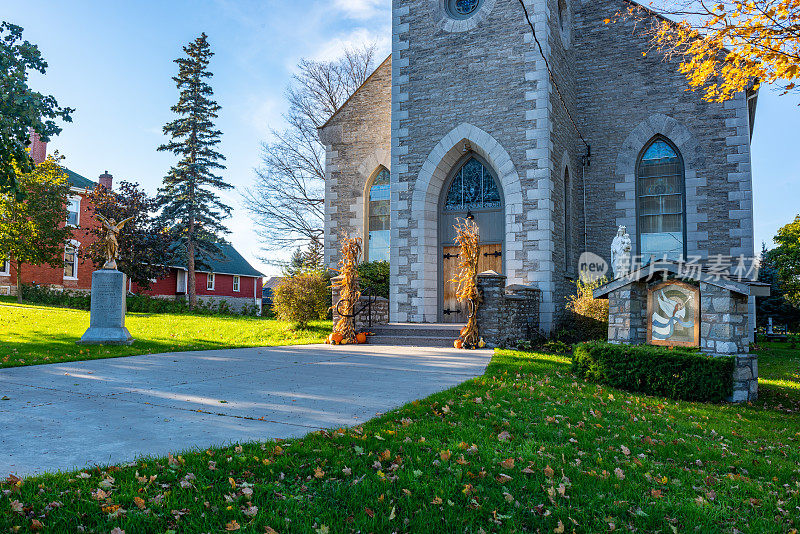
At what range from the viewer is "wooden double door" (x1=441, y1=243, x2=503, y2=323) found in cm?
1338

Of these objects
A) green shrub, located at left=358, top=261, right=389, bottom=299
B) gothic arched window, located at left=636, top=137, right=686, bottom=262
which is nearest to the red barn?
green shrub, located at left=358, top=261, right=389, bottom=299

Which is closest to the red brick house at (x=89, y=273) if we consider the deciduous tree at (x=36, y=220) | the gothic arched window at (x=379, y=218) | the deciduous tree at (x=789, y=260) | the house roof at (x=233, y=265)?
the house roof at (x=233, y=265)

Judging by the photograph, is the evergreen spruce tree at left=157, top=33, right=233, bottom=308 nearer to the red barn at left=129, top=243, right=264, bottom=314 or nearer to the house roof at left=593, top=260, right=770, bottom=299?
the red barn at left=129, top=243, right=264, bottom=314

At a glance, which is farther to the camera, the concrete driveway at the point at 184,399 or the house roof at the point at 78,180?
the house roof at the point at 78,180

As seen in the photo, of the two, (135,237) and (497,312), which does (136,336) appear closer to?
(497,312)

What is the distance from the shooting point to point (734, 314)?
689 cm

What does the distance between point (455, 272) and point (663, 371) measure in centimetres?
716

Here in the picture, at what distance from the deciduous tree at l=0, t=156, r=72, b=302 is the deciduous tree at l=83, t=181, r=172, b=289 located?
1.24m

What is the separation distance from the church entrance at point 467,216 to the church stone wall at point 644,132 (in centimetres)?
317

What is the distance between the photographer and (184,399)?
5.11 meters

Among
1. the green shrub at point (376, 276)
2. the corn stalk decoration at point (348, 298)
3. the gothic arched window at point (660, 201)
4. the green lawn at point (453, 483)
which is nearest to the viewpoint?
the green lawn at point (453, 483)

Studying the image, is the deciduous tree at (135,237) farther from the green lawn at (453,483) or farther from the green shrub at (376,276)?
the green lawn at (453,483)

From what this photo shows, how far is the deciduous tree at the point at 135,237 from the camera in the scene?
70.2 feet

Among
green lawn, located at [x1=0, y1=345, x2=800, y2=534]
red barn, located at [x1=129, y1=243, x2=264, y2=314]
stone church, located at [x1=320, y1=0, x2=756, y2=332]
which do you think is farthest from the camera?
red barn, located at [x1=129, y1=243, x2=264, y2=314]
